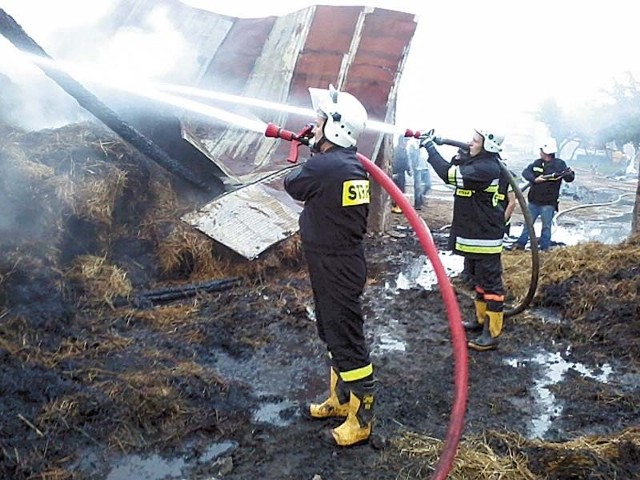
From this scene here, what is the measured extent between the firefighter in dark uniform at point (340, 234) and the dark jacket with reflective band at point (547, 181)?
5921mm

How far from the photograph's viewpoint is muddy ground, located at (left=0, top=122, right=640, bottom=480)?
353 cm

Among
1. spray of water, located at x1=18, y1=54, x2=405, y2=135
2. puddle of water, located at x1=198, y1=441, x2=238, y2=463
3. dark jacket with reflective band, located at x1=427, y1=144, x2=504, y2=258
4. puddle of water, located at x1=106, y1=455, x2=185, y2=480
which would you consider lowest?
puddle of water, located at x1=106, y1=455, x2=185, y2=480

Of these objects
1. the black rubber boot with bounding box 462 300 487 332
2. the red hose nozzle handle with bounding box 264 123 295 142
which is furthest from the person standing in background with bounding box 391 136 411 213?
the red hose nozzle handle with bounding box 264 123 295 142

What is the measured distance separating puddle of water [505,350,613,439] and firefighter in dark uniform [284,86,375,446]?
4.04ft

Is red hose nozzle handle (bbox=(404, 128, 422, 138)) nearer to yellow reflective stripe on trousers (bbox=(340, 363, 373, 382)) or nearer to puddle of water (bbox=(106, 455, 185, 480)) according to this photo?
yellow reflective stripe on trousers (bbox=(340, 363, 373, 382))

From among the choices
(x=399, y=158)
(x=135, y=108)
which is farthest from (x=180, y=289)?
(x=399, y=158)

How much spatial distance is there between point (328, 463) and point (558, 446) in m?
1.36

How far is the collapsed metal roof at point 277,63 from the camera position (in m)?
9.47

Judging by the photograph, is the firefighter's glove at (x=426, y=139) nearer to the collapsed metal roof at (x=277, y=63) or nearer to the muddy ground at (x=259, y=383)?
the muddy ground at (x=259, y=383)

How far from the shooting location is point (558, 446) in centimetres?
359

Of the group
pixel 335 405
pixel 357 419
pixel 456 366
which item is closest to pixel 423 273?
pixel 335 405

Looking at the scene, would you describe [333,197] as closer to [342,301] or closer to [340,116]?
[340,116]

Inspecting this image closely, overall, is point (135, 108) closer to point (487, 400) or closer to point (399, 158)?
point (487, 400)

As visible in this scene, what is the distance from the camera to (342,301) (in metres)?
3.66
